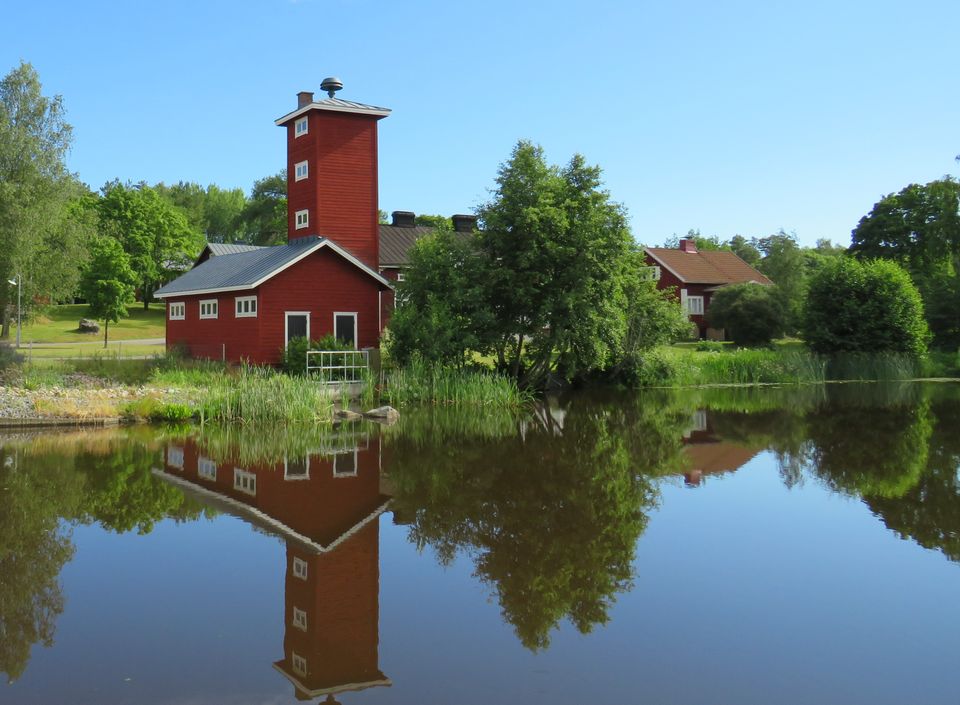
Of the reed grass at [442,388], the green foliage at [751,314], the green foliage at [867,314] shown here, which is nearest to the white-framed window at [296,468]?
the reed grass at [442,388]

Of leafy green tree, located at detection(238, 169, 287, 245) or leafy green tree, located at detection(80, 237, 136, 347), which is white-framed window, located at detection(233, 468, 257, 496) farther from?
leafy green tree, located at detection(238, 169, 287, 245)

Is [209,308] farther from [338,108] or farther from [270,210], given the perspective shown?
[270,210]

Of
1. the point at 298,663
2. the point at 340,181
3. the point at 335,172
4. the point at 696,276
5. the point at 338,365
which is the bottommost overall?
the point at 298,663

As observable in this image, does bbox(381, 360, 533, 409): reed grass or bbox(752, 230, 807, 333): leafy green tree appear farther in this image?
bbox(752, 230, 807, 333): leafy green tree

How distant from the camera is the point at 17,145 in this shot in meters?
33.1

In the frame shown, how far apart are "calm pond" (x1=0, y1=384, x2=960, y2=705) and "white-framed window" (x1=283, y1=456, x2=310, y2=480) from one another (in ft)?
0.26

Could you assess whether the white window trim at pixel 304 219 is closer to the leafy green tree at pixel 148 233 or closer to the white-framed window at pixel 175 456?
the white-framed window at pixel 175 456

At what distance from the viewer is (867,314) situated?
38.2 m

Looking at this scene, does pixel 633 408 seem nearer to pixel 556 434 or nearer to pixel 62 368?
pixel 556 434

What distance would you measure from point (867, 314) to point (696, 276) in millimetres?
12675

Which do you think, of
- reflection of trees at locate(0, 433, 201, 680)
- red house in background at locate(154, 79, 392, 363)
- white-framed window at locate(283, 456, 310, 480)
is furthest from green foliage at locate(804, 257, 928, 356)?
reflection of trees at locate(0, 433, 201, 680)

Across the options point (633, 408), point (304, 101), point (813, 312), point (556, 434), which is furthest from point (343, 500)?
point (813, 312)

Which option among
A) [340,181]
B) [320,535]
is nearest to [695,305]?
[340,181]

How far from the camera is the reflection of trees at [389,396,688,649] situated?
713 cm
